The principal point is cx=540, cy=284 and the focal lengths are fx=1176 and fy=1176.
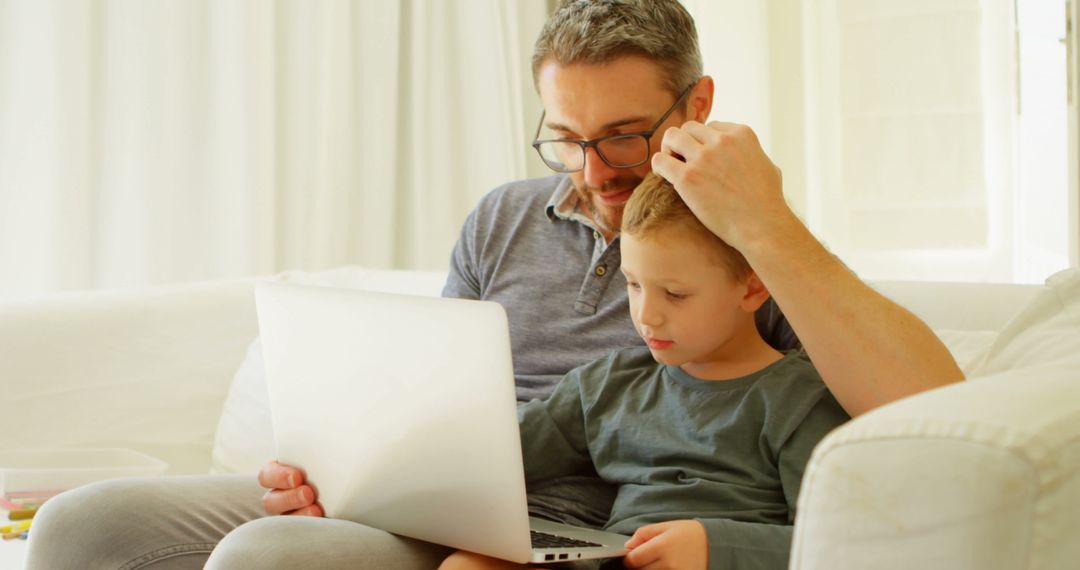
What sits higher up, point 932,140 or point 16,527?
point 932,140

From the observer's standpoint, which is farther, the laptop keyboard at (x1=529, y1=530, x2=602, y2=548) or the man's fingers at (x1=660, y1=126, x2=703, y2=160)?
the man's fingers at (x1=660, y1=126, x2=703, y2=160)

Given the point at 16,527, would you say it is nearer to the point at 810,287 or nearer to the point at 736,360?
the point at 736,360

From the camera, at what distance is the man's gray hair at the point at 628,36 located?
4.67ft

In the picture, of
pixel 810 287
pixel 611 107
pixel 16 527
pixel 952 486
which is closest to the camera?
pixel 952 486

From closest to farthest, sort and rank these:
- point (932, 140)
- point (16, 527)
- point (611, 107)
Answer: point (611, 107) → point (16, 527) → point (932, 140)

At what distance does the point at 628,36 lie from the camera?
1420mm

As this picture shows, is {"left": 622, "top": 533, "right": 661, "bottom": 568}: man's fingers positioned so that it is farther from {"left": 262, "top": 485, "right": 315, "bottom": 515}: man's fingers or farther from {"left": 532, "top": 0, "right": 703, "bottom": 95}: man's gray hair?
{"left": 532, "top": 0, "right": 703, "bottom": 95}: man's gray hair

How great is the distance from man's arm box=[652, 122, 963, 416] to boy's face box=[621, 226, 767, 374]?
0.04m

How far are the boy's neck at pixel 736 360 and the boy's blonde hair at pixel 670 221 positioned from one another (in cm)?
8

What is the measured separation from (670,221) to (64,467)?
116cm

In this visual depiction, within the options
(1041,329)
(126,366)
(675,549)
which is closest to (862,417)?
(675,549)

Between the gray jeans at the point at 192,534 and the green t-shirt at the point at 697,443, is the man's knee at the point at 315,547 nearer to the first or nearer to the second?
the gray jeans at the point at 192,534

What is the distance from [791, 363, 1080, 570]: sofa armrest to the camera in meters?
0.68

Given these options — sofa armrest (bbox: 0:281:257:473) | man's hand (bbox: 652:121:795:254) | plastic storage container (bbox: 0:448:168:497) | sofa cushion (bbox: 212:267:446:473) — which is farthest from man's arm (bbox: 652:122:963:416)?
sofa armrest (bbox: 0:281:257:473)
